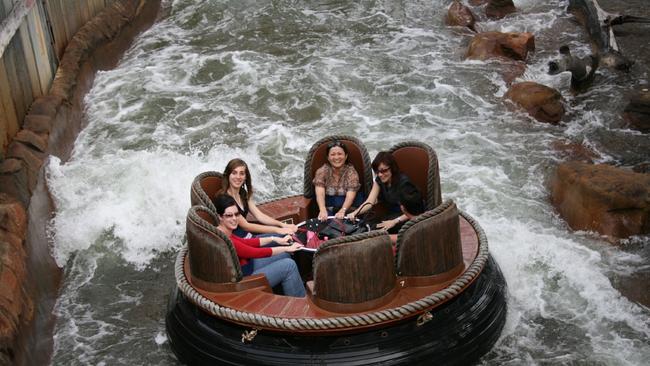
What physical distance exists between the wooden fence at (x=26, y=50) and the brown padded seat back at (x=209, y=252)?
2.77 meters

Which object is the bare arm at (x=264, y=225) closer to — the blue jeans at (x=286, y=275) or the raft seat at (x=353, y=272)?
the blue jeans at (x=286, y=275)

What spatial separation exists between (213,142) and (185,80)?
2480 mm

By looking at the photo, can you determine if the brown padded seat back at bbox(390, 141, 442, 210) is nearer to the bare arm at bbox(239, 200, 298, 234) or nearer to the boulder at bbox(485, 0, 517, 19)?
the bare arm at bbox(239, 200, 298, 234)

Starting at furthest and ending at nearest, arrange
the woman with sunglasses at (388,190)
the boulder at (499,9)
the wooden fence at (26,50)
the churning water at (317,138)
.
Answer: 1. the boulder at (499,9)
2. the wooden fence at (26,50)
3. the churning water at (317,138)
4. the woman with sunglasses at (388,190)

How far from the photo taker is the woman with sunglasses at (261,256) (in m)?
5.27

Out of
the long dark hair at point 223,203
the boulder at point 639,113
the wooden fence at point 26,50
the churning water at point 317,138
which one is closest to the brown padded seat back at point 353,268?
the long dark hair at point 223,203

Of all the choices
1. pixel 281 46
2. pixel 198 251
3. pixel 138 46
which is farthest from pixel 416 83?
pixel 198 251

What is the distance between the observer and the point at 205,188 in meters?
5.75

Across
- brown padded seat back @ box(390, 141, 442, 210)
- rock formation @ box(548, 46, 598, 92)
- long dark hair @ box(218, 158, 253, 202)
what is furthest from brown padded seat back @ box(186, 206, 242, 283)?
rock formation @ box(548, 46, 598, 92)

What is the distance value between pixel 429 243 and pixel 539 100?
18.5 ft

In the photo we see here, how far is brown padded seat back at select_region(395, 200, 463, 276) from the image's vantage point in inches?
197

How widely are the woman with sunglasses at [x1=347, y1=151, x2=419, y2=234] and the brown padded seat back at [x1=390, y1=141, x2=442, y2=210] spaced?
5.1 inches

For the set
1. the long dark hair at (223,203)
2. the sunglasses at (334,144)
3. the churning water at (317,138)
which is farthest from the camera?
the churning water at (317,138)

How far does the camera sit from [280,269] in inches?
207
